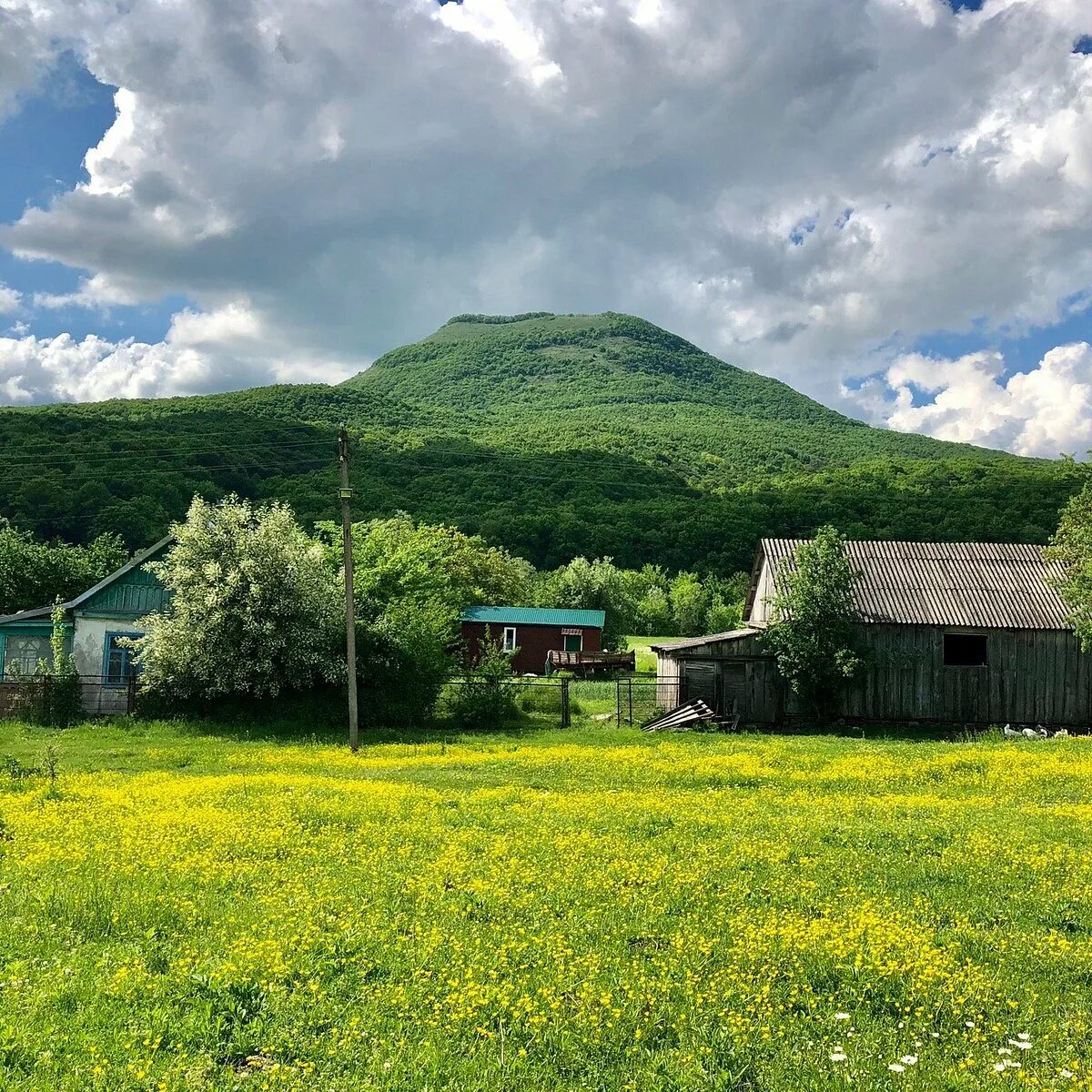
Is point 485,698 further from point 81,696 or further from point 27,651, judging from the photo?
point 27,651

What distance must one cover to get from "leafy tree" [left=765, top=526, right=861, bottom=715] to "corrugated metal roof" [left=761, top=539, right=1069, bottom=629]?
160cm

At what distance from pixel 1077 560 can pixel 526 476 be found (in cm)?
7607

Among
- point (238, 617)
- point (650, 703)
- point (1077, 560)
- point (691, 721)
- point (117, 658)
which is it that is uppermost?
point (1077, 560)

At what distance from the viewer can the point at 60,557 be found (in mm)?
52312

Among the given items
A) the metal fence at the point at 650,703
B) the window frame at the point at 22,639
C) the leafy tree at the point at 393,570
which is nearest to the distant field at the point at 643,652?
the metal fence at the point at 650,703

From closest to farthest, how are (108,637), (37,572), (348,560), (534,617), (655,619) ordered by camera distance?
(348,560) → (108,637) → (37,572) → (534,617) → (655,619)

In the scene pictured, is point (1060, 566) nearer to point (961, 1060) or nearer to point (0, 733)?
point (961, 1060)

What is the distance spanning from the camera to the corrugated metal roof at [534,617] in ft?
187

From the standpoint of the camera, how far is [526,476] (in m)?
106

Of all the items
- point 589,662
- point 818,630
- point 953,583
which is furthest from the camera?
point 589,662

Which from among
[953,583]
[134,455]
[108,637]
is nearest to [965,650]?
[953,583]

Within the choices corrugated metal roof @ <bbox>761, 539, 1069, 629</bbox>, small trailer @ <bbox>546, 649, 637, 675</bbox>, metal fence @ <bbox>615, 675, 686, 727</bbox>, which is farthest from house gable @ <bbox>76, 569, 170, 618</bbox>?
small trailer @ <bbox>546, 649, 637, 675</bbox>

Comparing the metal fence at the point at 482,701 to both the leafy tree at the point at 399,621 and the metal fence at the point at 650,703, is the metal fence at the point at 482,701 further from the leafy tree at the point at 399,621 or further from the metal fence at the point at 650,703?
the metal fence at the point at 650,703

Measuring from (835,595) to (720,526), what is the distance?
69641 millimetres
